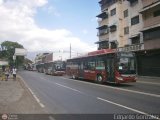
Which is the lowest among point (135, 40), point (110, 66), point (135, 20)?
point (110, 66)

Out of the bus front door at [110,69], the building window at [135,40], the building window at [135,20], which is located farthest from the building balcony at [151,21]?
the bus front door at [110,69]

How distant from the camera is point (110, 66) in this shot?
24969 millimetres

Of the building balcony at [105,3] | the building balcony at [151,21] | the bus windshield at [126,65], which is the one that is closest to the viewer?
the bus windshield at [126,65]

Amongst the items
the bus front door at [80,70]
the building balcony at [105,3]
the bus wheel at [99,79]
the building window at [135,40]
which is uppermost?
the building balcony at [105,3]

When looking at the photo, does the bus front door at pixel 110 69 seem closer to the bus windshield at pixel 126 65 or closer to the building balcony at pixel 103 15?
the bus windshield at pixel 126 65

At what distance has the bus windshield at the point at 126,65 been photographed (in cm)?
2372

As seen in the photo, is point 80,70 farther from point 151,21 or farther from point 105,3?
point 105,3

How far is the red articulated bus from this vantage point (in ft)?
77.9

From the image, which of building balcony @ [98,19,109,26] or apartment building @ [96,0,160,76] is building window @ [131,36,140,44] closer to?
apartment building @ [96,0,160,76]

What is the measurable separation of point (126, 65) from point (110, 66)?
5.42 ft

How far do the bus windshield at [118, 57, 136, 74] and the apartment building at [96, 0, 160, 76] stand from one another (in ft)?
50.1

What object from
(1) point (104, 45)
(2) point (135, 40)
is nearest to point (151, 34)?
(2) point (135, 40)

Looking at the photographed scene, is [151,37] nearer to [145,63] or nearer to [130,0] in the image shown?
[145,63]

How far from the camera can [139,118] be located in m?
9.47
